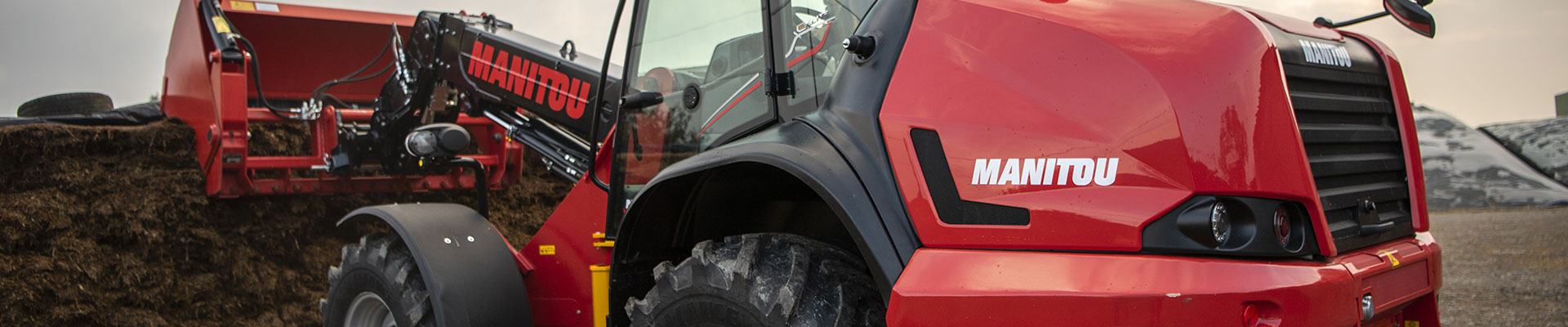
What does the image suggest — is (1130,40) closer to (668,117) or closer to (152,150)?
(668,117)

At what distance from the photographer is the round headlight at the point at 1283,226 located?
2.36 metres

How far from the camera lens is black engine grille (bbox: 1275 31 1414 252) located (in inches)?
103

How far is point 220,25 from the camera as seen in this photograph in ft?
20.3

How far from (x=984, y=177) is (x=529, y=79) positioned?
10.6 feet

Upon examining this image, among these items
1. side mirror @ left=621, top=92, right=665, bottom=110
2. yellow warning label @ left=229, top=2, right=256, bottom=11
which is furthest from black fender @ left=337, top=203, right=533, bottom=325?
yellow warning label @ left=229, top=2, right=256, bottom=11

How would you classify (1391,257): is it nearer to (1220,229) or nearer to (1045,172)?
(1220,229)

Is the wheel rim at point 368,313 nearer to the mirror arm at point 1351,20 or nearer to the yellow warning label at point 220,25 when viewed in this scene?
the yellow warning label at point 220,25

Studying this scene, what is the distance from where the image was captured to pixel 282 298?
20.3 ft

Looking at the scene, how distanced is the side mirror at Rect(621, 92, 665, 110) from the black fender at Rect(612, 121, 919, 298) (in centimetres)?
59

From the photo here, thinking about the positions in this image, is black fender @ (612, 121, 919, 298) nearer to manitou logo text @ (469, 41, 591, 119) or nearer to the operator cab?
the operator cab

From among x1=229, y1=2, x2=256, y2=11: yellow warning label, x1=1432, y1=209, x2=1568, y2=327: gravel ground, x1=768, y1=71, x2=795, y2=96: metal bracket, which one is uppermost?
x1=229, y1=2, x2=256, y2=11: yellow warning label

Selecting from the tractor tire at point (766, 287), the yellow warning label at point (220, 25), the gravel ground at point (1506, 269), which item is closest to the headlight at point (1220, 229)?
the tractor tire at point (766, 287)

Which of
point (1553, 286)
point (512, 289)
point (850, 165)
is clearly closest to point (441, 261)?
point (512, 289)

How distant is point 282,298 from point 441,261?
8.72 feet
